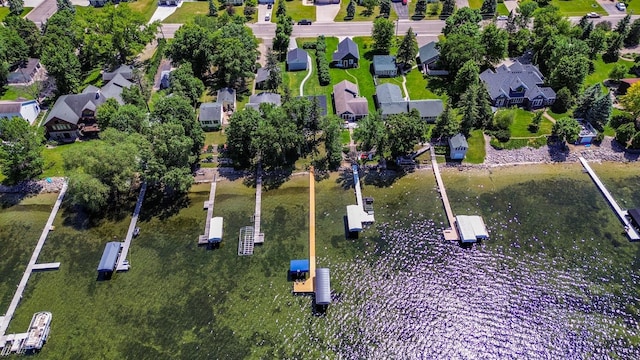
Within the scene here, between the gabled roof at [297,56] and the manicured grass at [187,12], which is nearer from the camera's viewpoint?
the gabled roof at [297,56]

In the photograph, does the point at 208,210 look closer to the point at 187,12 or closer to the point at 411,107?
the point at 411,107

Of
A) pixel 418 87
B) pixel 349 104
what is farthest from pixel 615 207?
pixel 349 104

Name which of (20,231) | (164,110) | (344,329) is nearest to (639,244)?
(344,329)

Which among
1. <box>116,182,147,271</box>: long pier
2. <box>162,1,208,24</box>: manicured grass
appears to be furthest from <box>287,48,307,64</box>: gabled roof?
<box>116,182,147,271</box>: long pier

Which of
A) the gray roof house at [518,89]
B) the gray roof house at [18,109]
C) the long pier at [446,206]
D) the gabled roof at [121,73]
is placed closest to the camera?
the long pier at [446,206]

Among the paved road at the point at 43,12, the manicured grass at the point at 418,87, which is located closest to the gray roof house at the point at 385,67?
the manicured grass at the point at 418,87

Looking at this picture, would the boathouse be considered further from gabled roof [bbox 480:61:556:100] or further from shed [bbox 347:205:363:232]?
gabled roof [bbox 480:61:556:100]

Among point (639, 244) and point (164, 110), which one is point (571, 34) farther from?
point (164, 110)

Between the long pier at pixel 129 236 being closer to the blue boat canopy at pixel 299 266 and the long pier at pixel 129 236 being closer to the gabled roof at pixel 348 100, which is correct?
the blue boat canopy at pixel 299 266
